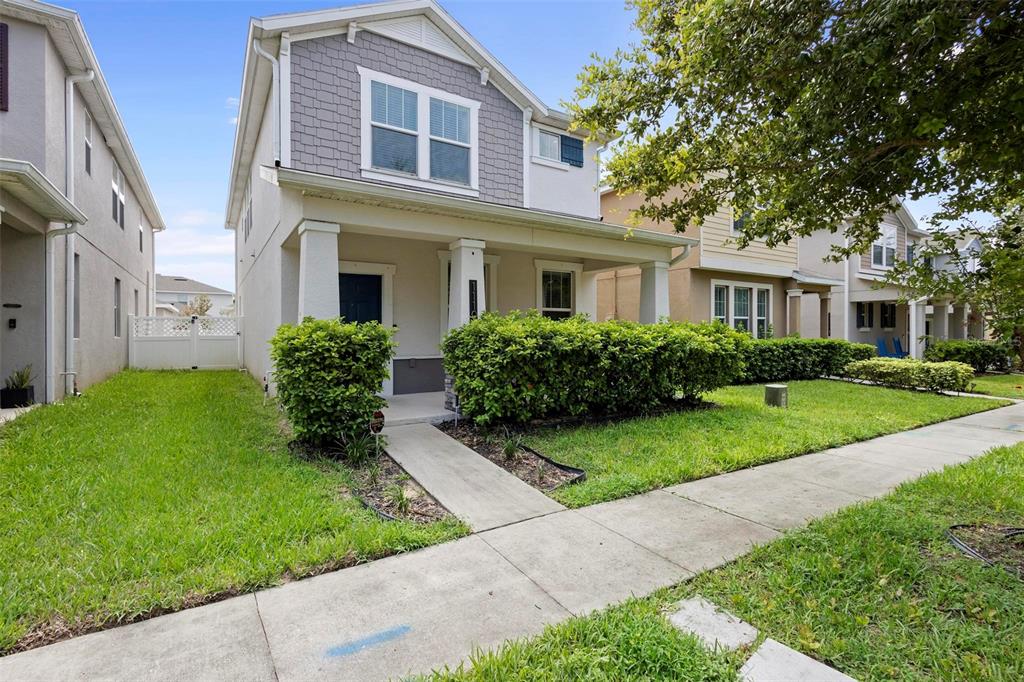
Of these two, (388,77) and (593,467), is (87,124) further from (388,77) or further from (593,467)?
(593,467)

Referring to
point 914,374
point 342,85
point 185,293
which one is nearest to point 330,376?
point 342,85

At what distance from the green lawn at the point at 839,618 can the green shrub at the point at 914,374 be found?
9.94 m

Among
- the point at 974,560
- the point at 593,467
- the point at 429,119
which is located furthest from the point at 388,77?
the point at 974,560

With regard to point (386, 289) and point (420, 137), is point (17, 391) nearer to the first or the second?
point (386, 289)

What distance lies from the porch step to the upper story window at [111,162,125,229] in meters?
11.5

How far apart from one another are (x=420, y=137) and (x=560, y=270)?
4.30m

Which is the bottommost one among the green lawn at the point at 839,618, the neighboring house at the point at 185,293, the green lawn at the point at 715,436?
the green lawn at the point at 839,618

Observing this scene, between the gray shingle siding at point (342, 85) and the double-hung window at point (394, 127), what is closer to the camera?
the gray shingle siding at point (342, 85)

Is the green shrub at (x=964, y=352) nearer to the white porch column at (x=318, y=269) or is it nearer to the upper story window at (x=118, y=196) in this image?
the white porch column at (x=318, y=269)

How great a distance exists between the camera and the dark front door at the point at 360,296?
9.30 metres

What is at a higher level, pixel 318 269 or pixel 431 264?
pixel 431 264

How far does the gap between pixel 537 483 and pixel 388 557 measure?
196cm

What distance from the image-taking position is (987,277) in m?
3.55

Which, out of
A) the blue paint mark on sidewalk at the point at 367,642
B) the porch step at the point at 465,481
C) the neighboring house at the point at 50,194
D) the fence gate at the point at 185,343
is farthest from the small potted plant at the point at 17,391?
the blue paint mark on sidewalk at the point at 367,642
